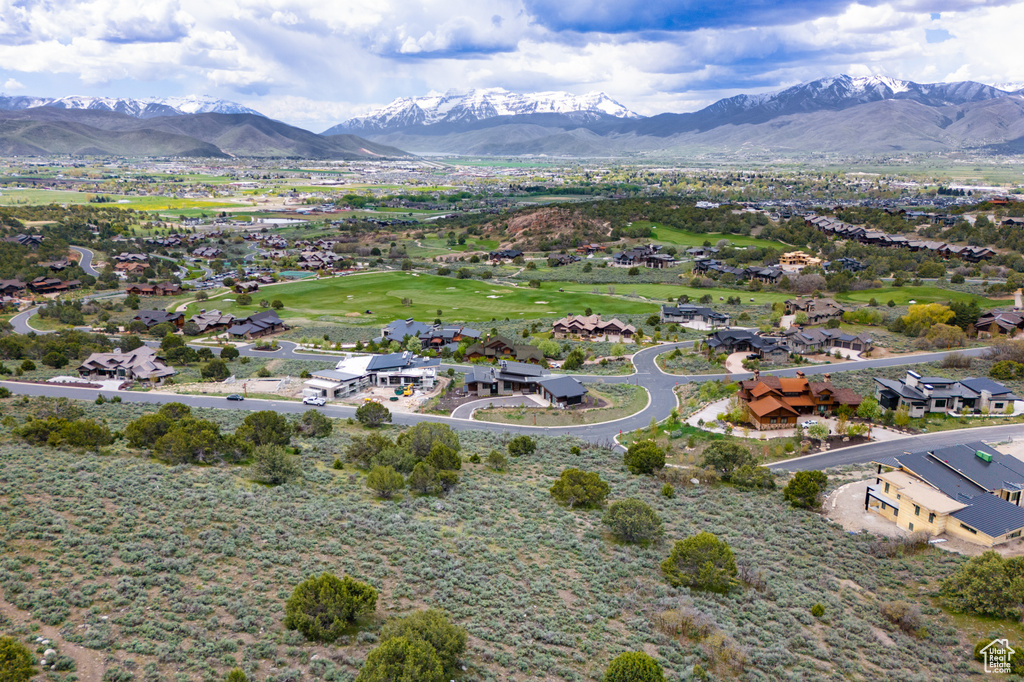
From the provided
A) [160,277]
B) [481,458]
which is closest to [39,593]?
[481,458]

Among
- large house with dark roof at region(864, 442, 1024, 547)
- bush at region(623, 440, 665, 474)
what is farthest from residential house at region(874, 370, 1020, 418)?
bush at region(623, 440, 665, 474)

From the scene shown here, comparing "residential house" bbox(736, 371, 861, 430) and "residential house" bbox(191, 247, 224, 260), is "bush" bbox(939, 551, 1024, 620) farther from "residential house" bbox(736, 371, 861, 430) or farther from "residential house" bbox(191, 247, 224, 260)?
"residential house" bbox(191, 247, 224, 260)

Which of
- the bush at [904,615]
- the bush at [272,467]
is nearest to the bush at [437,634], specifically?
the bush at [272,467]

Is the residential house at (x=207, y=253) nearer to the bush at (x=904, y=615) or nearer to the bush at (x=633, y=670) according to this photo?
the bush at (x=633, y=670)

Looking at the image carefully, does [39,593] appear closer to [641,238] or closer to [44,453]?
[44,453]

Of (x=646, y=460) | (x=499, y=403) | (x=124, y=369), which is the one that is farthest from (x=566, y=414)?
(x=124, y=369)

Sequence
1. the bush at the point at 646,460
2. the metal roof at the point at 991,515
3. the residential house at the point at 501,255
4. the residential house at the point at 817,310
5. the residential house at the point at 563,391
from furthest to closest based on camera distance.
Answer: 1. the residential house at the point at 501,255
2. the residential house at the point at 817,310
3. the residential house at the point at 563,391
4. the bush at the point at 646,460
5. the metal roof at the point at 991,515
